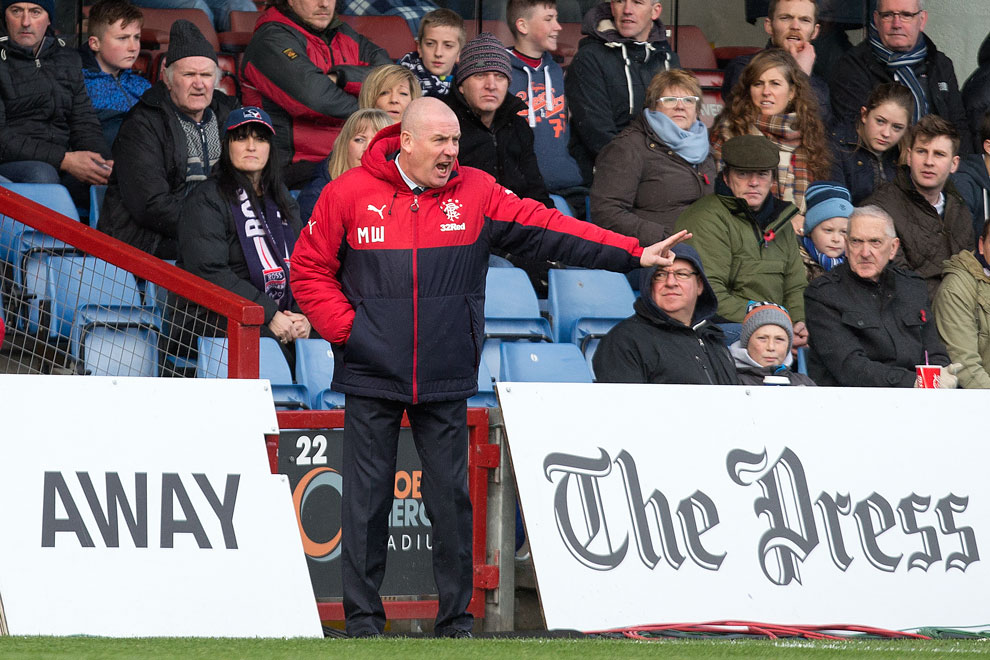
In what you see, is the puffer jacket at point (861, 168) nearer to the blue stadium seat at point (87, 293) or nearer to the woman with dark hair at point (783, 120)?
the woman with dark hair at point (783, 120)

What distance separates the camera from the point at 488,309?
665cm

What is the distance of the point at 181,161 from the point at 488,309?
1.74m

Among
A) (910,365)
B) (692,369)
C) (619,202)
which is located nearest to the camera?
(692,369)

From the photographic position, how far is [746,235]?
6754 millimetres

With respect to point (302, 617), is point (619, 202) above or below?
above

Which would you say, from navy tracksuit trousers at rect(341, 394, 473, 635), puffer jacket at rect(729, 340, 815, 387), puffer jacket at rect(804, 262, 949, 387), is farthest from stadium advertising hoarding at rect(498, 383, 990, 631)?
puffer jacket at rect(804, 262, 949, 387)

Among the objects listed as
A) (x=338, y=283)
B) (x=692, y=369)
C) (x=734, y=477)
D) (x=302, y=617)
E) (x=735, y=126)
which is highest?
(x=735, y=126)

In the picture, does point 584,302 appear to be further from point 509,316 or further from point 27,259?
point 27,259

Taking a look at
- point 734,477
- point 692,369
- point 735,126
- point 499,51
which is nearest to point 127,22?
point 499,51

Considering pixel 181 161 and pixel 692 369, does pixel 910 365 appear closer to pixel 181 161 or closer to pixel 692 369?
pixel 692 369

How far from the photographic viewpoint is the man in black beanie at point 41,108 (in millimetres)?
7043

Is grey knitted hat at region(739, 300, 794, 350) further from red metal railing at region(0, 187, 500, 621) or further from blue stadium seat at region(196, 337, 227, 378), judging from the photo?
blue stadium seat at region(196, 337, 227, 378)

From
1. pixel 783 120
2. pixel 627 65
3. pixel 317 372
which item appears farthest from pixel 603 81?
pixel 317 372

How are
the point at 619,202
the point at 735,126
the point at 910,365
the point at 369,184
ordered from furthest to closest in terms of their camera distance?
1. the point at 735,126
2. the point at 619,202
3. the point at 910,365
4. the point at 369,184
